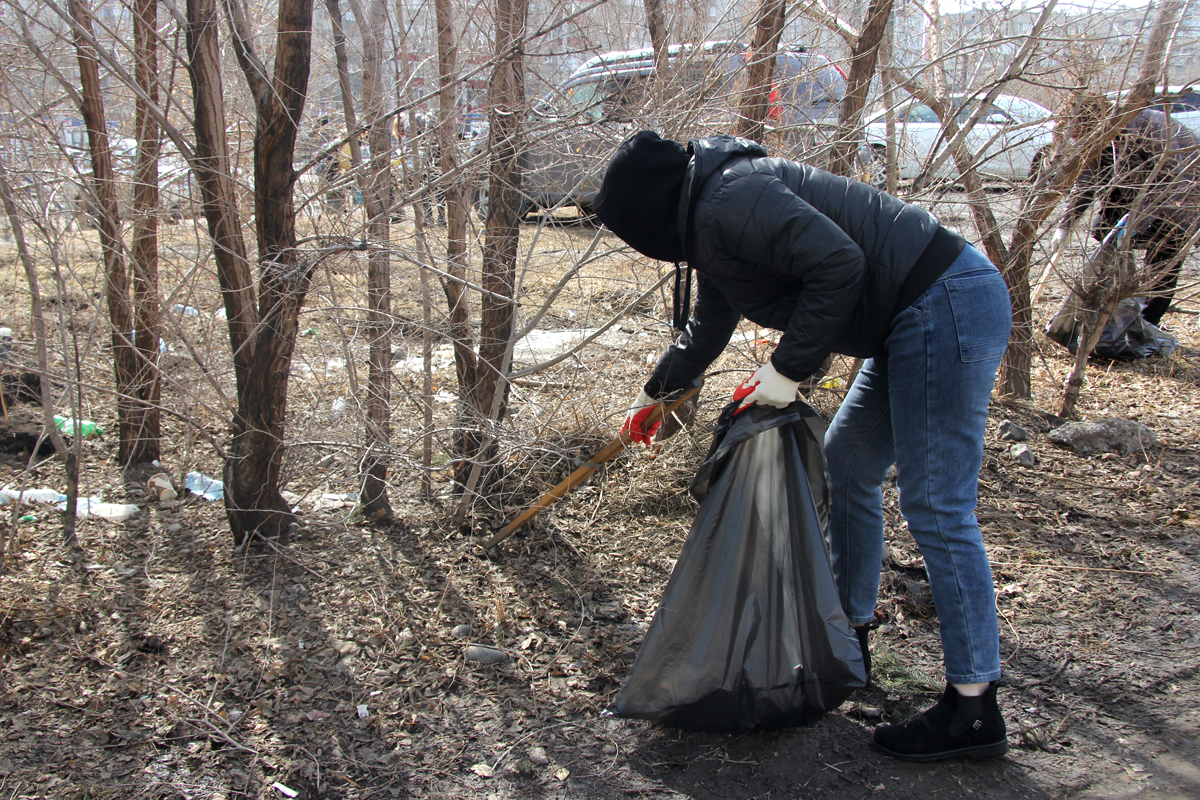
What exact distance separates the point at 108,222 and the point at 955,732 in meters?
3.04

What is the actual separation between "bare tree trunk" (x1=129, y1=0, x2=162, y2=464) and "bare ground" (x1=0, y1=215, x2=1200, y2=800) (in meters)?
0.32

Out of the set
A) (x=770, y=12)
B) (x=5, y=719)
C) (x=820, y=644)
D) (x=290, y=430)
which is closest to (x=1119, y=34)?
(x=770, y=12)

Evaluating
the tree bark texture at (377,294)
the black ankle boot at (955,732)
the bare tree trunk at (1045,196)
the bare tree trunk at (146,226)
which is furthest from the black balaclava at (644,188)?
the bare tree trunk at (1045,196)

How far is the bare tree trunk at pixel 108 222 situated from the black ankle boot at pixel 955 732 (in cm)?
258

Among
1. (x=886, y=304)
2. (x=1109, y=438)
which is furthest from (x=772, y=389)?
(x=1109, y=438)

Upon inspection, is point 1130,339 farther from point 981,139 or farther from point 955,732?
point 955,732

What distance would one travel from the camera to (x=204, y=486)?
3193 millimetres

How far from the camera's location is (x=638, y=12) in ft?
10.9

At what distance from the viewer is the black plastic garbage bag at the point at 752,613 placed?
1916mm

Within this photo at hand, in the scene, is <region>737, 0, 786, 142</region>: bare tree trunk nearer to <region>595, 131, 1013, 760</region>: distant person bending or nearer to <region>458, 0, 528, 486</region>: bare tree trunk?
<region>458, 0, 528, 486</region>: bare tree trunk

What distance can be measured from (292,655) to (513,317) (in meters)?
1.38

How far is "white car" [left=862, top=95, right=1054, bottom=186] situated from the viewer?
3.47 metres

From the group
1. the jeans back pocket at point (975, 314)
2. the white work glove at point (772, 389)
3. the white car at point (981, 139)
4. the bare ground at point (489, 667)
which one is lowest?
the bare ground at point (489, 667)

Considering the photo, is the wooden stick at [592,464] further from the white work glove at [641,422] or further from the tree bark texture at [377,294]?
the tree bark texture at [377,294]
